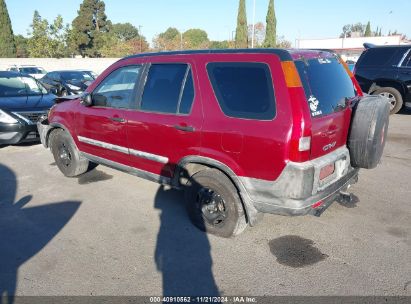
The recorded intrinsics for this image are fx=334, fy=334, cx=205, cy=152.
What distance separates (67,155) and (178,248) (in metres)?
2.98

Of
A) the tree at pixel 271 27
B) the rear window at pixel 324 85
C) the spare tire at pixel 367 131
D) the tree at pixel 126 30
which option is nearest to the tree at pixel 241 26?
the tree at pixel 271 27

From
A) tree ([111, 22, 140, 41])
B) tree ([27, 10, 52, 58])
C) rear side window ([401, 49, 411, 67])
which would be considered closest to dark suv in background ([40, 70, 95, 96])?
rear side window ([401, 49, 411, 67])

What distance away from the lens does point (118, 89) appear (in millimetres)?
4461

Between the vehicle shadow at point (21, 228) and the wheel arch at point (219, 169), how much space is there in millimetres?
1599

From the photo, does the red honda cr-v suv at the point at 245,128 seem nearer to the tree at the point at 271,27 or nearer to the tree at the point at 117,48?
the tree at the point at 117,48

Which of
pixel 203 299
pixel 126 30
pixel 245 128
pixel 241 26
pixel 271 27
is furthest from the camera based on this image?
pixel 126 30

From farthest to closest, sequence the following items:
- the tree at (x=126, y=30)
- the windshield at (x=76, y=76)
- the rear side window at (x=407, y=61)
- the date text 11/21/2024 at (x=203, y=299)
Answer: the tree at (x=126, y=30) → the windshield at (x=76, y=76) → the rear side window at (x=407, y=61) → the date text 11/21/2024 at (x=203, y=299)

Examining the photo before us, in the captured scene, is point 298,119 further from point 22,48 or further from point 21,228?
point 22,48

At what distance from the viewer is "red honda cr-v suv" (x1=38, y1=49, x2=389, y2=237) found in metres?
2.89

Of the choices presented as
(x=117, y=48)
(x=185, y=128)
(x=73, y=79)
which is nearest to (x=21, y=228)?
(x=185, y=128)

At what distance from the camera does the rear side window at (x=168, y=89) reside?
3.52m

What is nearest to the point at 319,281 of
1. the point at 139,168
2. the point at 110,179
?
the point at 139,168

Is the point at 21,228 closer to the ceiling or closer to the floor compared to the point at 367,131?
closer to the floor

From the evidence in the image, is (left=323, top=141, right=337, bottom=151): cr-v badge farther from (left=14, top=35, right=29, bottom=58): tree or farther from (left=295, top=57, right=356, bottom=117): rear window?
(left=14, top=35, right=29, bottom=58): tree
